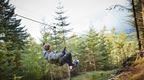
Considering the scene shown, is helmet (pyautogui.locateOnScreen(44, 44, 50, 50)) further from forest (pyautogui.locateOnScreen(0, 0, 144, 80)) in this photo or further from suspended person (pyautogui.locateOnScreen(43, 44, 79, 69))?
forest (pyautogui.locateOnScreen(0, 0, 144, 80))

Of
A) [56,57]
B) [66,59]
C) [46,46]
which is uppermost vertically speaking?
[46,46]

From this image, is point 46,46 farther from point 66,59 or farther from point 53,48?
point 53,48

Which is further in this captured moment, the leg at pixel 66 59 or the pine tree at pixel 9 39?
the pine tree at pixel 9 39

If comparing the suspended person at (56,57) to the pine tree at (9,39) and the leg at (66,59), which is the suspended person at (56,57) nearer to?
the leg at (66,59)

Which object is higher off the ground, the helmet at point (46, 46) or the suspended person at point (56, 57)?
the helmet at point (46, 46)

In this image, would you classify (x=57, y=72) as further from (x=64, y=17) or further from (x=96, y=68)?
(x=96, y=68)

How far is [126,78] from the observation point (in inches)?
521

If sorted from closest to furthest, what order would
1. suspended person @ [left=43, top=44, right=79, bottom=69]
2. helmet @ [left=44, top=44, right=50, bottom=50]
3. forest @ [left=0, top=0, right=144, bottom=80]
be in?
helmet @ [left=44, top=44, right=50, bottom=50], suspended person @ [left=43, top=44, right=79, bottom=69], forest @ [left=0, top=0, right=144, bottom=80]

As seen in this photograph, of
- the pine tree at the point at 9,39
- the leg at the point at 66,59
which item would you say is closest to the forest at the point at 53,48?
the pine tree at the point at 9,39

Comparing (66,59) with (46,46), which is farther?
(66,59)

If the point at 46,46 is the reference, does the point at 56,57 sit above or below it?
below

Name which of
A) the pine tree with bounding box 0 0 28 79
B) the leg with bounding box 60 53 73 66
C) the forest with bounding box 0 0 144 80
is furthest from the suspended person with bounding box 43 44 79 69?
the pine tree with bounding box 0 0 28 79

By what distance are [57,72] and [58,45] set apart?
5.80 m

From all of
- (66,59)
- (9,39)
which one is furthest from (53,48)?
(66,59)
